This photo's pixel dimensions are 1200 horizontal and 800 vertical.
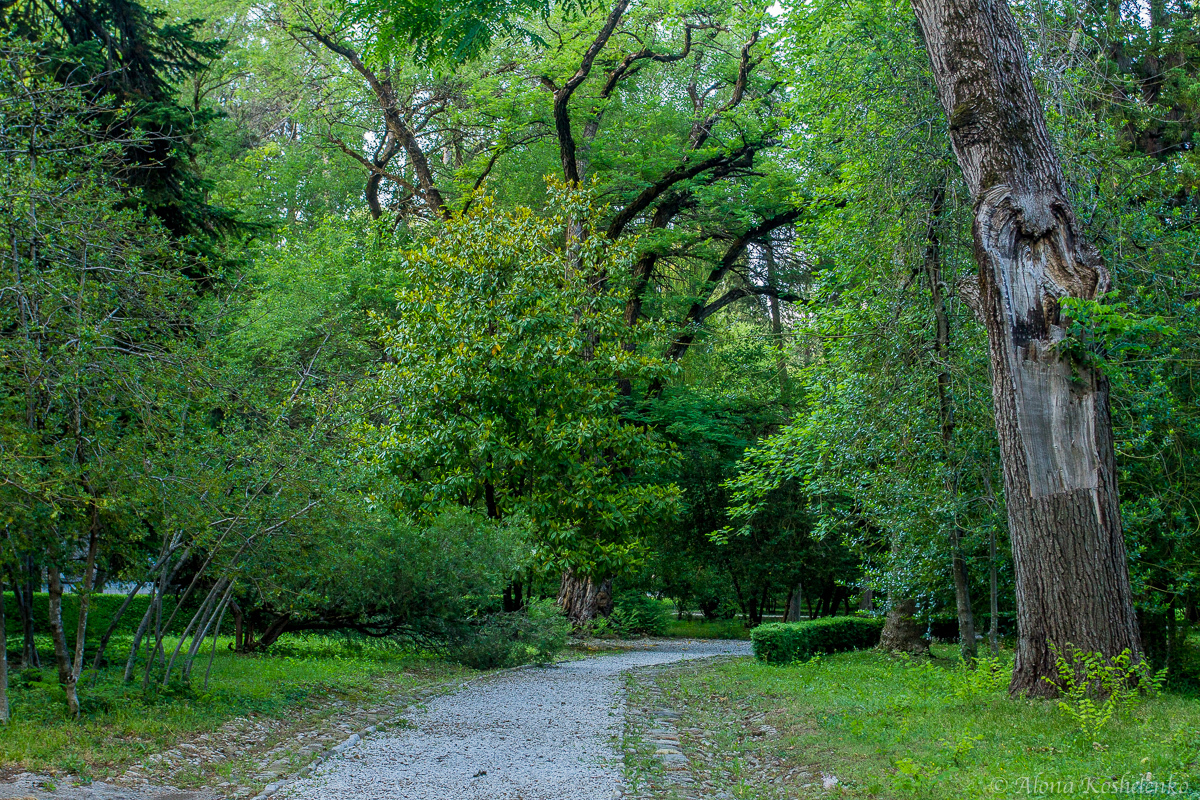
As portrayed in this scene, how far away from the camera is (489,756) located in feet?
22.5

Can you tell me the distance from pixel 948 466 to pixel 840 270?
336 cm

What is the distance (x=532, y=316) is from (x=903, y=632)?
8.64 meters

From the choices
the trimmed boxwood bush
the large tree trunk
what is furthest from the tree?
the large tree trunk

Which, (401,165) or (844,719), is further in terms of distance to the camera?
(401,165)

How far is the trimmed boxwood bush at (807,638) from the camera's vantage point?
1469 cm

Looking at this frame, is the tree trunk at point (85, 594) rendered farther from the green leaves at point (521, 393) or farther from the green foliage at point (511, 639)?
the green leaves at point (521, 393)

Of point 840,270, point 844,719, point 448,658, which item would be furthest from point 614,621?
point 844,719

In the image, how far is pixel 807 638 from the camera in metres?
15.4

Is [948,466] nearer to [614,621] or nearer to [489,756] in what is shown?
[489,756]

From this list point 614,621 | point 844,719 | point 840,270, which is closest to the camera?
point 844,719

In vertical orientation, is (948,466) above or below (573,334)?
below

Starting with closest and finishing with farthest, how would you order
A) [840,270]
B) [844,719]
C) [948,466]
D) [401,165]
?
[844,719] < [948,466] < [840,270] < [401,165]

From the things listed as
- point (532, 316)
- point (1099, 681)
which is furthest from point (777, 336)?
point (1099, 681)

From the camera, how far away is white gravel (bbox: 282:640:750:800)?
18.7 ft
